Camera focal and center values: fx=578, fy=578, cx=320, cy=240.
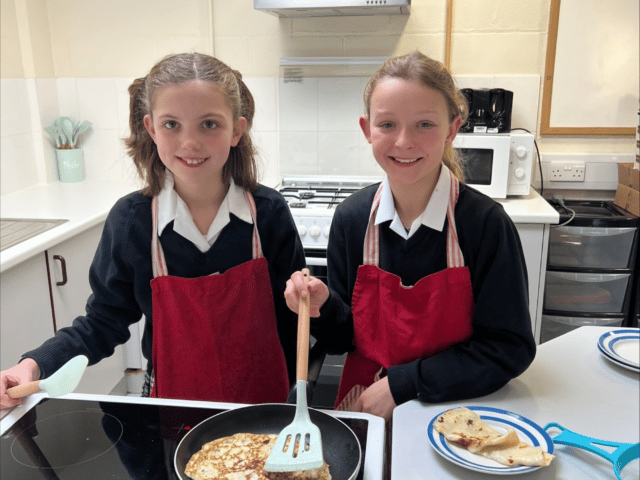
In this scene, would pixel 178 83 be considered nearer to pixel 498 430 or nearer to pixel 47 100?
pixel 498 430

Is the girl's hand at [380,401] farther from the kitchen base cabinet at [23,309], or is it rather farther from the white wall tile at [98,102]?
the white wall tile at [98,102]

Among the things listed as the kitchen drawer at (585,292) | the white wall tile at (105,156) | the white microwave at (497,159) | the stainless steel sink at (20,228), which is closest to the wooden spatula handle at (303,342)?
the stainless steel sink at (20,228)

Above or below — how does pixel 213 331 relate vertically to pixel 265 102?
below

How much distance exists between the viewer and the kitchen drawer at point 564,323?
221 centimetres

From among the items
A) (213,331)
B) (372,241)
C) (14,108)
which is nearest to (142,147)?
(213,331)

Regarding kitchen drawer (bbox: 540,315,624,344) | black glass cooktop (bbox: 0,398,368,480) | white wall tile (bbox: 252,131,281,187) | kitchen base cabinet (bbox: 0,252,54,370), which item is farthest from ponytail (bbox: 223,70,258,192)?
A: kitchen drawer (bbox: 540,315,624,344)

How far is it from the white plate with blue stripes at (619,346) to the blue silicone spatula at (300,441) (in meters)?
0.51

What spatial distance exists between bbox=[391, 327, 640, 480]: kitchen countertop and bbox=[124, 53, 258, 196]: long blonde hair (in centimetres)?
58

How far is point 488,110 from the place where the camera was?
2.24 metres

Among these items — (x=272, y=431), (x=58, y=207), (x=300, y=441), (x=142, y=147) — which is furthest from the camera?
(x=58, y=207)

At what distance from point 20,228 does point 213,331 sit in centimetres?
113

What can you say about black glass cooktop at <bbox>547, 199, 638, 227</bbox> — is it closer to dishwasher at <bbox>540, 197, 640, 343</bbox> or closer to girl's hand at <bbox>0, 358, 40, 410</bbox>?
dishwasher at <bbox>540, 197, 640, 343</bbox>

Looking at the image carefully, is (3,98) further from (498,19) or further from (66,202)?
(498,19)

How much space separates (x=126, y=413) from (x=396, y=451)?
1.31ft
